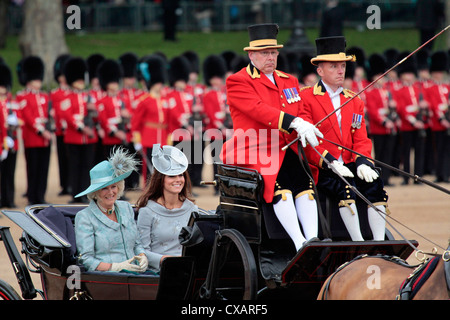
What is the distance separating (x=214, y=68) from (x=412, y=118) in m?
3.00

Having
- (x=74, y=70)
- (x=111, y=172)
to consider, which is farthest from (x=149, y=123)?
(x=111, y=172)

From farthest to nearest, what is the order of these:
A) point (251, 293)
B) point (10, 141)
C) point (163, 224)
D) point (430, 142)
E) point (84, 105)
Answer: point (430, 142) < point (84, 105) < point (10, 141) < point (163, 224) < point (251, 293)

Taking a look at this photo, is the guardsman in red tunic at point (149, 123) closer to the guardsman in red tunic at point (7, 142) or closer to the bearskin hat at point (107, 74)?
the bearskin hat at point (107, 74)

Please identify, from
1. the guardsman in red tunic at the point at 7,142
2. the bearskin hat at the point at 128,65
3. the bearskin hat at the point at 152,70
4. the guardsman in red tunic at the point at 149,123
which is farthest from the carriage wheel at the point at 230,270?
the bearskin hat at the point at 128,65

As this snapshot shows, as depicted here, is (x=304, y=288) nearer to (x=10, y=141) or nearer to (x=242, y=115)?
(x=242, y=115)

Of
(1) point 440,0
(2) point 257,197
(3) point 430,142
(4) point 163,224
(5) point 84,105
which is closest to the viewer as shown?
(2) point 257,197

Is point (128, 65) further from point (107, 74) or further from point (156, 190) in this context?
point (156, 190)

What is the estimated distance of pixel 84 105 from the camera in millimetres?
11602

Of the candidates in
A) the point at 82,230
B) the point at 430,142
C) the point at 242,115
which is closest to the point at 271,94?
the point at 242,115

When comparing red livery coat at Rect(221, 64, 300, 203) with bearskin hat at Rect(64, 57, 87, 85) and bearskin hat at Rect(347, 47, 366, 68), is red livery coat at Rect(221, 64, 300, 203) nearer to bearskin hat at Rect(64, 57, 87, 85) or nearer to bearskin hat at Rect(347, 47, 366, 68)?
bearskin hat at Rect(64, 57, 87, 85)

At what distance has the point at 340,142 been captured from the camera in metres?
5.34

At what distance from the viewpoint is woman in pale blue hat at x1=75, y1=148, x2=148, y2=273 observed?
16.9 feet

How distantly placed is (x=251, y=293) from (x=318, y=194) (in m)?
0.82

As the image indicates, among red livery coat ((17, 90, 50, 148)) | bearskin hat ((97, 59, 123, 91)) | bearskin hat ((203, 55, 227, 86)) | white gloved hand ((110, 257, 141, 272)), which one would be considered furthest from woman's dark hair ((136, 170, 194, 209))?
bearskin hat ((203, 55, 227, 86))
